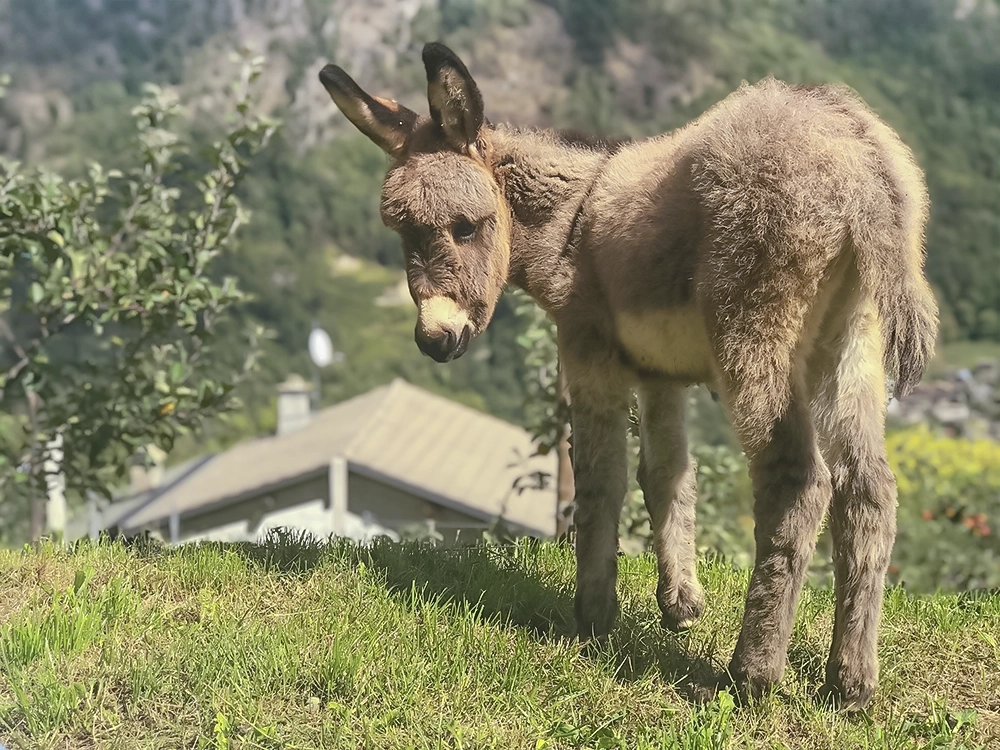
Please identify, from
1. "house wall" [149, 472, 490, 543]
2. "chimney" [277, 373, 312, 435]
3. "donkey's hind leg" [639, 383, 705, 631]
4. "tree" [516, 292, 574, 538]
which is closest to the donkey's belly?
"donkey's hind leg" [639, 383, 705, 631]

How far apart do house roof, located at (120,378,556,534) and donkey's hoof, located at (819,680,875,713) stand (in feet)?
47.7

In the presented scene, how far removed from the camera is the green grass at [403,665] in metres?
3.83

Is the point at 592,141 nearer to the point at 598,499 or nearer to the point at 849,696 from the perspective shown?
the point at 598,499

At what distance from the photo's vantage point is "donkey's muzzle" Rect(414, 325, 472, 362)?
4445mm

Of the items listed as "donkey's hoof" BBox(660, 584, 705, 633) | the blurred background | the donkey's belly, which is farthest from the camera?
the blurred background

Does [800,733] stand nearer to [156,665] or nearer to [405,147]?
[156,665]

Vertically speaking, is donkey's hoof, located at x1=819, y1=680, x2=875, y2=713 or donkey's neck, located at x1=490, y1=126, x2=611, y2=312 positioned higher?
donkey's neck, located at x1=490, y1=126, x2=611, y2=312

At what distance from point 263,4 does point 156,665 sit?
308 feet

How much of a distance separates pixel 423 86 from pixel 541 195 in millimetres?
67972

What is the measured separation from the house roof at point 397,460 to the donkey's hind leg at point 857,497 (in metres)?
14.6

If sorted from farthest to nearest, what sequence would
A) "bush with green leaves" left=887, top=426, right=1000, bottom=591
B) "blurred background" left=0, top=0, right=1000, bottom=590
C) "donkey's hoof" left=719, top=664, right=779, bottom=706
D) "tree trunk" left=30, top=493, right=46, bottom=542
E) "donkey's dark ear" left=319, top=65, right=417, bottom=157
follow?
"blurred background" left=0, top=0, right=1000, bottom=590 < "bush with green leaves" left=887, top=426, right=1000, bottom=591 < "tree trunk" left=30, top=493, right=46, bottom=542 < "donkey's dark ear" left=319, top=65, right=417, bottom=157 < "donkey's hoof" left=719, top=664, right=779, bottom=706

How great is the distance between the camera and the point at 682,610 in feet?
16.2

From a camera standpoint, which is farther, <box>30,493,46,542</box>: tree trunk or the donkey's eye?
<box>30,493,46,542</box>: tree trunk

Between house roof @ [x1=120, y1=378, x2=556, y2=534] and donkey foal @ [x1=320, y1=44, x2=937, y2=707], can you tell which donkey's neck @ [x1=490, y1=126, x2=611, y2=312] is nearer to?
donkey foal @ [x1=320, y1=44, x2=937, y2=707]
